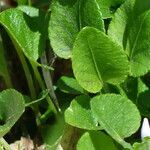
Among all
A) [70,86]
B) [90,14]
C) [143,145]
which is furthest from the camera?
[70,86]

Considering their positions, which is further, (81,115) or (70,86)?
(70,86)

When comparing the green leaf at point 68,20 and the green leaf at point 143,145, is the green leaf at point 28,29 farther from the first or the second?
the green leaf at point 143,145

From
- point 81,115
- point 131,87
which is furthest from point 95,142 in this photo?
point 131,87

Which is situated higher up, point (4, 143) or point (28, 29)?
point (28, 29)

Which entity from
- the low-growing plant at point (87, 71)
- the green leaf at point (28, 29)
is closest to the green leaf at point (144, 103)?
the low-growing plant at point (87, 71)

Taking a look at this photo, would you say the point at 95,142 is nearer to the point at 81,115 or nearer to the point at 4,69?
the point at 81,115

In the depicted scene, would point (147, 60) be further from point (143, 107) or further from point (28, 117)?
point (28, 117)
